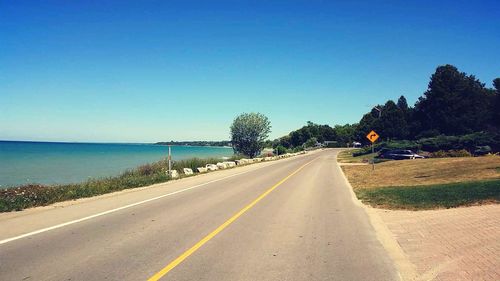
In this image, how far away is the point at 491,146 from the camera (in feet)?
143

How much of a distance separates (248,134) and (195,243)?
247 ft

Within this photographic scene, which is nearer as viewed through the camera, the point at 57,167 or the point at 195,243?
the point at 195,243

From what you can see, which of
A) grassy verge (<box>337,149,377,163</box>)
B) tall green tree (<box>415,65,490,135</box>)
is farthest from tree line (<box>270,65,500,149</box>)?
grassy verge (<box>337,149,377,163</box>)

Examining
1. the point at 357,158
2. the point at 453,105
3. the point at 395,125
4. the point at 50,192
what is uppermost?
the point at 453,105

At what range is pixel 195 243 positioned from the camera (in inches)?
323

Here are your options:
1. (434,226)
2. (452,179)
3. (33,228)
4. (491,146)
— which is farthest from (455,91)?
(33,228)

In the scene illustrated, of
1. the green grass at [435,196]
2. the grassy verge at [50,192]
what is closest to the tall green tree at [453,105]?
the green grass at [435,196]

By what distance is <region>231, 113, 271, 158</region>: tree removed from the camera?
83.2 meters

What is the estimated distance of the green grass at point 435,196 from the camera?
43.6 ft

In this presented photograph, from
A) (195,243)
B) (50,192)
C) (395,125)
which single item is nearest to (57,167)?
(50,192)

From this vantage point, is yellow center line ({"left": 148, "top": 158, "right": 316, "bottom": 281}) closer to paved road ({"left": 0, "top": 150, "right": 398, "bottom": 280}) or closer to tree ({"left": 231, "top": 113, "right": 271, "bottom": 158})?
paved road ({"left": 0, "top": 150, "right": 398, "bottom": 280})

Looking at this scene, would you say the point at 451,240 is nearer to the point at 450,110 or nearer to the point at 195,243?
the point at 195,243

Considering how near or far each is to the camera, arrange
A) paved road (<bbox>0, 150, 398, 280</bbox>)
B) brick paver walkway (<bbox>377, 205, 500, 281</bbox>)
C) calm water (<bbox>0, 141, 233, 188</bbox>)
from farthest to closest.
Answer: calm water (<bbox>0, 141, 233, 188</bbox>) < brick paver walkway (<bbox>377, 205, 500, 281</bbox>) < paved road (<bbox>0, 150, 398, 280</bbox>)

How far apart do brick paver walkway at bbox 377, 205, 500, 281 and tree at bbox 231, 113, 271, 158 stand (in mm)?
70553
